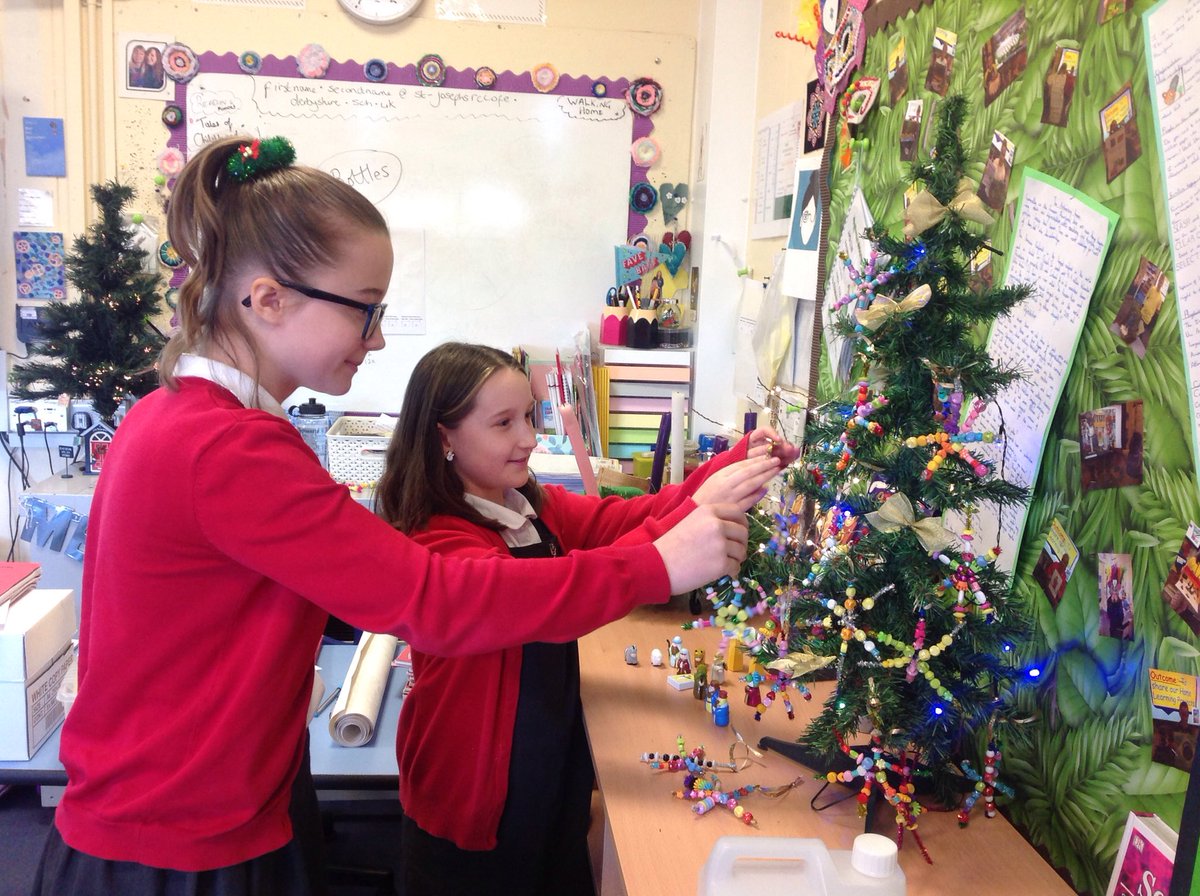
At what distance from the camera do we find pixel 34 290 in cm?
276

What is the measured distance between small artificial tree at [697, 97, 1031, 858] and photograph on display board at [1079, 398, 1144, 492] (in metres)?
0.11

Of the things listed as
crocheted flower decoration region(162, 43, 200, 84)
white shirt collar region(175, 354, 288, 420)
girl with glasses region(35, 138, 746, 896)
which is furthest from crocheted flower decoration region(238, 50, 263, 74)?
white shirt collar region(175, 354, 288, 420)

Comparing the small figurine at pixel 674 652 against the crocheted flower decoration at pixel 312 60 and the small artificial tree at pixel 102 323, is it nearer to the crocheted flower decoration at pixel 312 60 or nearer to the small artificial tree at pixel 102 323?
the small artificial tree at pixel 102 323

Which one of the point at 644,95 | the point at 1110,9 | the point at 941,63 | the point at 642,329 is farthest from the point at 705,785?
the point at 644,95

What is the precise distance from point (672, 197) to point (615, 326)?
1.49 feet

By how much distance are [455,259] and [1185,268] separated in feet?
7.42

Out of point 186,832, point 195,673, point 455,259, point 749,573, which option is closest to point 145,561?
point 195,673

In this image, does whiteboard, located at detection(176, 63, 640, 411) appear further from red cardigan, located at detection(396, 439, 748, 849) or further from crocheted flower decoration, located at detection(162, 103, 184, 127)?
red cardigan, located at detection(396, 439, 748, 849)

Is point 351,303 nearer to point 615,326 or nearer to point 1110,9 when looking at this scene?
point 1110,9

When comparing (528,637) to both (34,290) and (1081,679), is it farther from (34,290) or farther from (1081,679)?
(34,290)

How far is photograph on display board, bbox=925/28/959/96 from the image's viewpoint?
129 cm

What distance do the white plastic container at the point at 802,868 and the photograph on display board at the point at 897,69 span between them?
3.67 ft

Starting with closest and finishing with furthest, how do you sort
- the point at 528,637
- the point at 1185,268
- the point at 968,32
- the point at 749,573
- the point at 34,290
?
the point at 1185,268, the point at 528,637, the point at 749,573, the point at 968,32, the point at 34,290

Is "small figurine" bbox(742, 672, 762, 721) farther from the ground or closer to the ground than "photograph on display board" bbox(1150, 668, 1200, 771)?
closer to the ground
